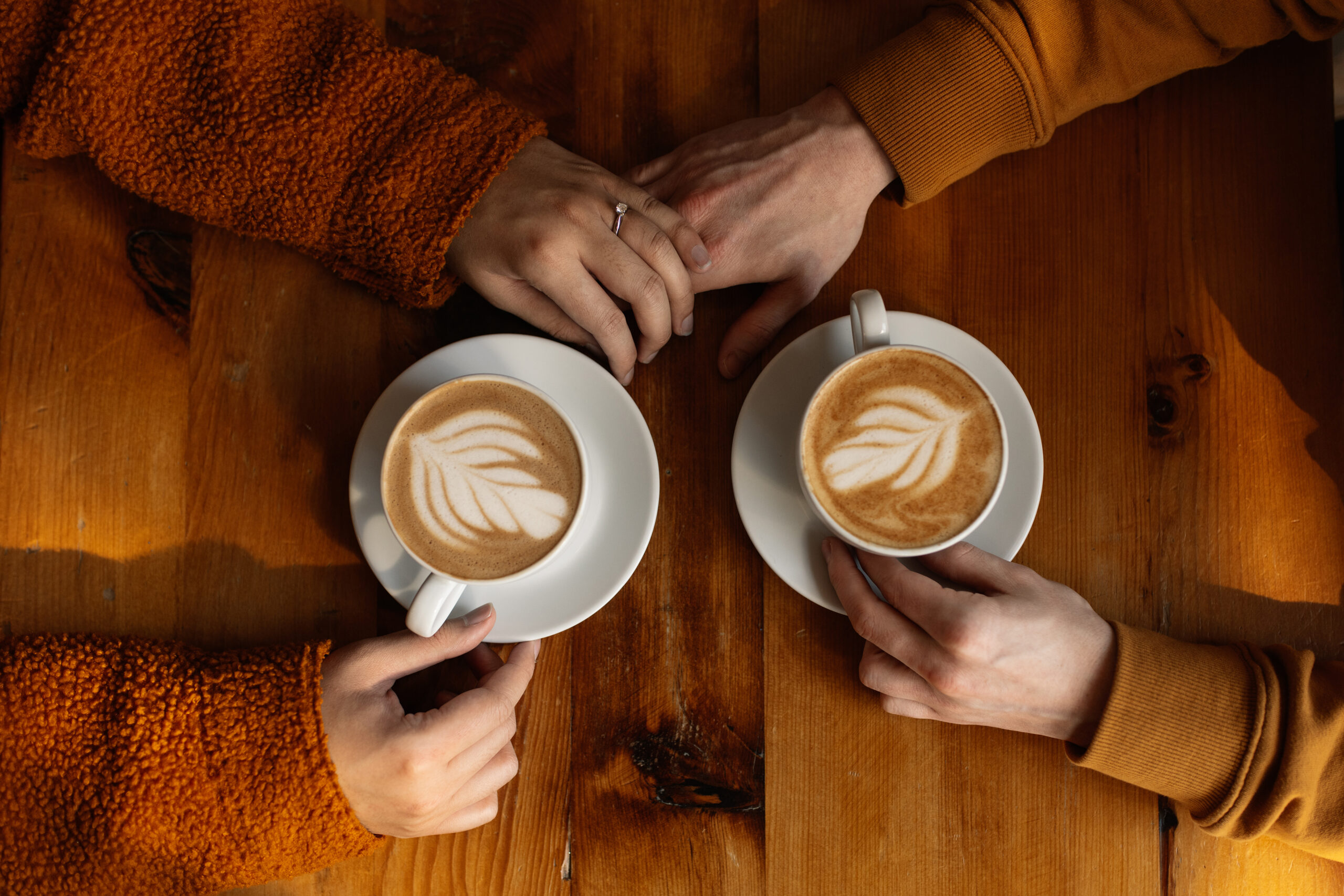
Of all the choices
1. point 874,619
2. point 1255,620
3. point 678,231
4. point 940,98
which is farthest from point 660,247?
point 1255,620

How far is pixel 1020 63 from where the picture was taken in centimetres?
98

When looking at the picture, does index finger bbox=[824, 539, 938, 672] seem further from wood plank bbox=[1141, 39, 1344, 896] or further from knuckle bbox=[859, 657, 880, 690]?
wood plank bbox=[1141, 39, 1344, 896]

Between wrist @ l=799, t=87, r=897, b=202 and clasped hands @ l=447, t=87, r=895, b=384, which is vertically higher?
wrist @ l=799, t=87, r=897, b=202

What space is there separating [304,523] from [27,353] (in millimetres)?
387

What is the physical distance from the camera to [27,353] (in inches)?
40.6

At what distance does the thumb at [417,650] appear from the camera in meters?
0.94

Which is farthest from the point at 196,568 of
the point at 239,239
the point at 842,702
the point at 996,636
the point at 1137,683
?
the point at 1137,683

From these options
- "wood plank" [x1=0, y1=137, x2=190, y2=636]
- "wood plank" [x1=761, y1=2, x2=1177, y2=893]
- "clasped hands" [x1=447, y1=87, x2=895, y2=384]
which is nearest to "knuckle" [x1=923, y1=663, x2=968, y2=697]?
"wood plank" [x1=761, y1=2, x2=1177, y2=893]

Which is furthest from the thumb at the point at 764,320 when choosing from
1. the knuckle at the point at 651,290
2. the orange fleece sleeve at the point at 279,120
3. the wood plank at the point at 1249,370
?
the wood plank at the point at 1249,370

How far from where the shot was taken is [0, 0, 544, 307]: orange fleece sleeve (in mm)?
949

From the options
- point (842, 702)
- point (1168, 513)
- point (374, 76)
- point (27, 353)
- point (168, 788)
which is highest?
point (374, 76)

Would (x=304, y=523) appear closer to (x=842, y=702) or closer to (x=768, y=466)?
(x=768, y=466)

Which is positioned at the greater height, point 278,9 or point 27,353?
point 278,9

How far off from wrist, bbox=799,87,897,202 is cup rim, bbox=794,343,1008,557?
0.22m
